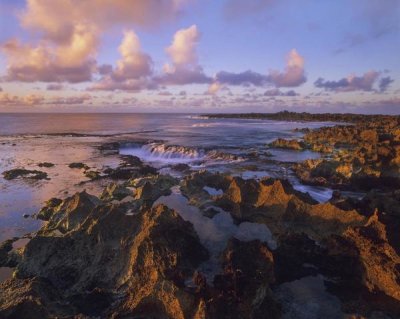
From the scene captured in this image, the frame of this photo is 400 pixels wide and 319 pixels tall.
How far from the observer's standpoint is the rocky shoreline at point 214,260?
7.00 metres

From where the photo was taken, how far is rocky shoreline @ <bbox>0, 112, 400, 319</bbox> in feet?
23.0

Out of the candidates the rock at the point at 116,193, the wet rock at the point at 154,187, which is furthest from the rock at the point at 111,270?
the rock at the point at 116,193

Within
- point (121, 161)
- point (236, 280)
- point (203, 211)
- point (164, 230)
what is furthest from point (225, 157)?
point (236, 280)

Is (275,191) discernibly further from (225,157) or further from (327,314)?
(225,157)

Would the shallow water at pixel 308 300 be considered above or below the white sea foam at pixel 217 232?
below

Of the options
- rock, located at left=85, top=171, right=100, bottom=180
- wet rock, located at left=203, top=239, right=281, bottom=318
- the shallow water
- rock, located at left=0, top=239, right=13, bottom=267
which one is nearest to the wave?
rock, located at left=85, top=171, right=100, bottom=180

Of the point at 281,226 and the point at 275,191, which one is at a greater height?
the point at 275,191

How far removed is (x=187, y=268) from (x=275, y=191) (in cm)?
511

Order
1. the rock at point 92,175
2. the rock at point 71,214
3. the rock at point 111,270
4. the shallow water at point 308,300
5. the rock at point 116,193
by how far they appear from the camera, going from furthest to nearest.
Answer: the rock at point 92,175, the rock at point 116,193, the rock at point 71,214, the shallow water at point 308,300, the rock at point 111,270

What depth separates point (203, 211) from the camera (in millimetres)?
13367

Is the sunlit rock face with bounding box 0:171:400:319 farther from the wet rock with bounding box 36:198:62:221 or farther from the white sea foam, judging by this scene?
the wet rock with bounding box 36:198:62:221

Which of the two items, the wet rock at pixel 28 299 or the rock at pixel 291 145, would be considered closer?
the wet rock at pixel 28 299

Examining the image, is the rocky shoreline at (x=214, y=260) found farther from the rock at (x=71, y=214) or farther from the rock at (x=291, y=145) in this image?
the rock at (x=291, y=145)

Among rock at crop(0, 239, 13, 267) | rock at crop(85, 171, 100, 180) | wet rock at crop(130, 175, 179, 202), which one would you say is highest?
wet rock at crop(130, 175, 179, 202)
